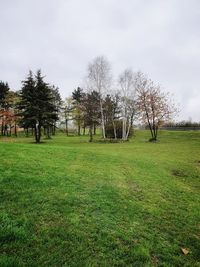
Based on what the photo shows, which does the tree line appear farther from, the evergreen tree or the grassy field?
the grassy field

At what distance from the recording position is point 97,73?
35125 millimetres

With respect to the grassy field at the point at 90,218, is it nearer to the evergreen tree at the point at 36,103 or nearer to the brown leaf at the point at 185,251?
the brown leaf at the point at 185,251

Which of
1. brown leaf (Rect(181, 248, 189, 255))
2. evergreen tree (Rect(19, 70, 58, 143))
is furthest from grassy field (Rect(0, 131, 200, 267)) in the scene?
evergreen tree (Rect(19, 70, 58, 143))

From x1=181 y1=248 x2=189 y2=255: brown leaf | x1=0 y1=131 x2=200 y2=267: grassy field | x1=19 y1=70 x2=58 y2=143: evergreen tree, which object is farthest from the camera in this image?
x1=19 y1=70 x2=58 y2=143: evergreen tree

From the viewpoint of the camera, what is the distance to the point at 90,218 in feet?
16.2

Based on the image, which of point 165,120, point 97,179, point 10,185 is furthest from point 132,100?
point 10,185

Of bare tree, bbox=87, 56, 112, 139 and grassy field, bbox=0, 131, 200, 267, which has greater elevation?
bare tree, bbox=87, 56, 112, 139

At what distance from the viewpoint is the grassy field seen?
3607 mm

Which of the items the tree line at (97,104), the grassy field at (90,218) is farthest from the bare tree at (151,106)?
the grassy field at (90,218)

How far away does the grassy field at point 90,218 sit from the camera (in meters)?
3.61

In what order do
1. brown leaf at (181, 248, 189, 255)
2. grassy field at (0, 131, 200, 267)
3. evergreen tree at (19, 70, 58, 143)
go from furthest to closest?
evergreen tree at (19, 70, 58, 143)
brown leaf at (181, 248, 189, 255)
grassy field at (0, 131, 200, 267)

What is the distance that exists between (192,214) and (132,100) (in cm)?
3203

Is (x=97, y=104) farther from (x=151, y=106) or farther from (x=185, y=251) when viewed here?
(x=185, y=251)

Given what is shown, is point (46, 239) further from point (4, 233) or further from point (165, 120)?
point (165, 120)
